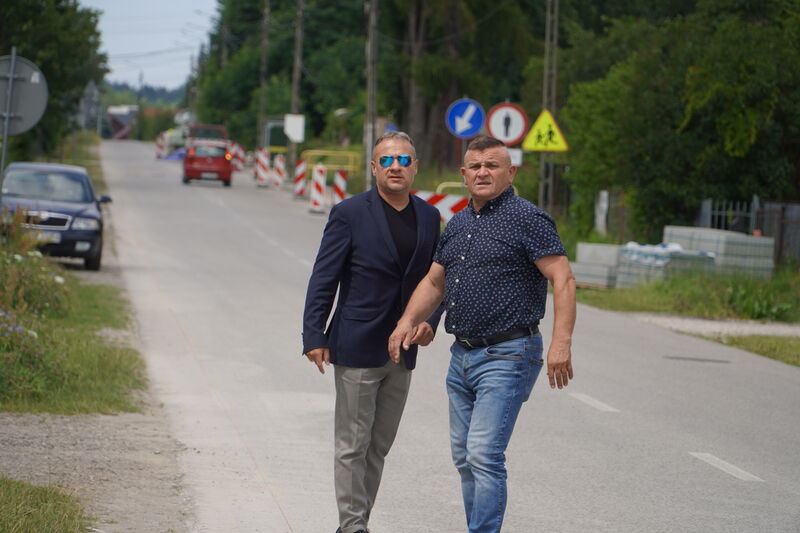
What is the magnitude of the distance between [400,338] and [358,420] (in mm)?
449

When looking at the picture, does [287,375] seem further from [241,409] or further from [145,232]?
[145,232]

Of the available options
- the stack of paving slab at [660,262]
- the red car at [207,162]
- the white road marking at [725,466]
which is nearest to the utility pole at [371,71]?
the red car at [207,162]

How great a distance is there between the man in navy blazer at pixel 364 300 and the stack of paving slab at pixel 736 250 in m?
15.1

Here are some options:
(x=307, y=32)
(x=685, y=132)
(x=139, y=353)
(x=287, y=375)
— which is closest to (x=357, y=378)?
(x=287, y=375)

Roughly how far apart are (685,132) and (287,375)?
607 inches

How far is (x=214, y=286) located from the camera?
19.8 m

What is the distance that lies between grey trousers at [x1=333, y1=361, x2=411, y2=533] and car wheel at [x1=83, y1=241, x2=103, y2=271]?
15.6 meters

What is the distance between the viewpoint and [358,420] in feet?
20.6

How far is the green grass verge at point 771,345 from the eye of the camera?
1505cm

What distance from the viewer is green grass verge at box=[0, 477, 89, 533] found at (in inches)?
240

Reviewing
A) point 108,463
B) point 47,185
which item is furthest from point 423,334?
point 47,185

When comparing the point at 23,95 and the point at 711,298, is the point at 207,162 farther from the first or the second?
the point at 23,95

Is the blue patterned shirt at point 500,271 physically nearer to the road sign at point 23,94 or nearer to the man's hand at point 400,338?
the man's hand at point 400,338

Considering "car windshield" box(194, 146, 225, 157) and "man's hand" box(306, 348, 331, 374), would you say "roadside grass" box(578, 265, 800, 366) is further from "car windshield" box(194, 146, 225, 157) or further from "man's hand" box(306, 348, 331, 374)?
"car windshield" box(194, 146, 225, 157)
